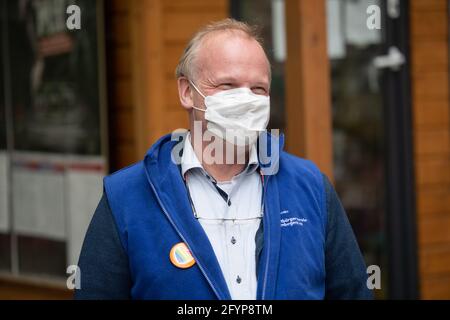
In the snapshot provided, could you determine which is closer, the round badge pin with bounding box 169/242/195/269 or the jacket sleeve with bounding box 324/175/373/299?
the round badge pin with bounding box 169/242/195/269

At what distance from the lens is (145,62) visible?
4492mm

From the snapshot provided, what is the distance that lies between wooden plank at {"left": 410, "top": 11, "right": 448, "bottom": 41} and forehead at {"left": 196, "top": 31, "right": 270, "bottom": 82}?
311 cm

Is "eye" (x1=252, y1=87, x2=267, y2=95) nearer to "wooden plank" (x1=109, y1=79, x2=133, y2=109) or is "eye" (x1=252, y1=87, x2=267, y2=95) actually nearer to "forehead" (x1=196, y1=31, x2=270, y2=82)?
"forehead" (x1=196, y1=31, x2=270, y2=82)

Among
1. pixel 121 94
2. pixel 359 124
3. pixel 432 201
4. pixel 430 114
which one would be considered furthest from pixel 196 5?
pixel 432 201

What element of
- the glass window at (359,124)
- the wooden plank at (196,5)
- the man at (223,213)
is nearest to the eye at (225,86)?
the man at (223,213)

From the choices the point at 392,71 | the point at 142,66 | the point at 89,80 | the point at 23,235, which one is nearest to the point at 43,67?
the point at 89,80

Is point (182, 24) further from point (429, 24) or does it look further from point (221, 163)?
point (221, 163)

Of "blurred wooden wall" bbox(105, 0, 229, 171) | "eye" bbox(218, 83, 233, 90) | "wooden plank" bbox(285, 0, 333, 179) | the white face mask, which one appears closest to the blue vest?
the white face mask

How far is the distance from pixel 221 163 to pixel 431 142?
3205mm

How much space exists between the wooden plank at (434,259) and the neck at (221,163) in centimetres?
318

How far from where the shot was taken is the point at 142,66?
4512 millimetres

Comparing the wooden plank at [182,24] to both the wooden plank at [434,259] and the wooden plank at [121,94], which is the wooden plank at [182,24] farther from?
the wooden plank at [434,259]

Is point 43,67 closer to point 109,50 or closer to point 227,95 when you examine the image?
point 109,50

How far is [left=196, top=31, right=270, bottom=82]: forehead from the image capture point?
219 centimetres
